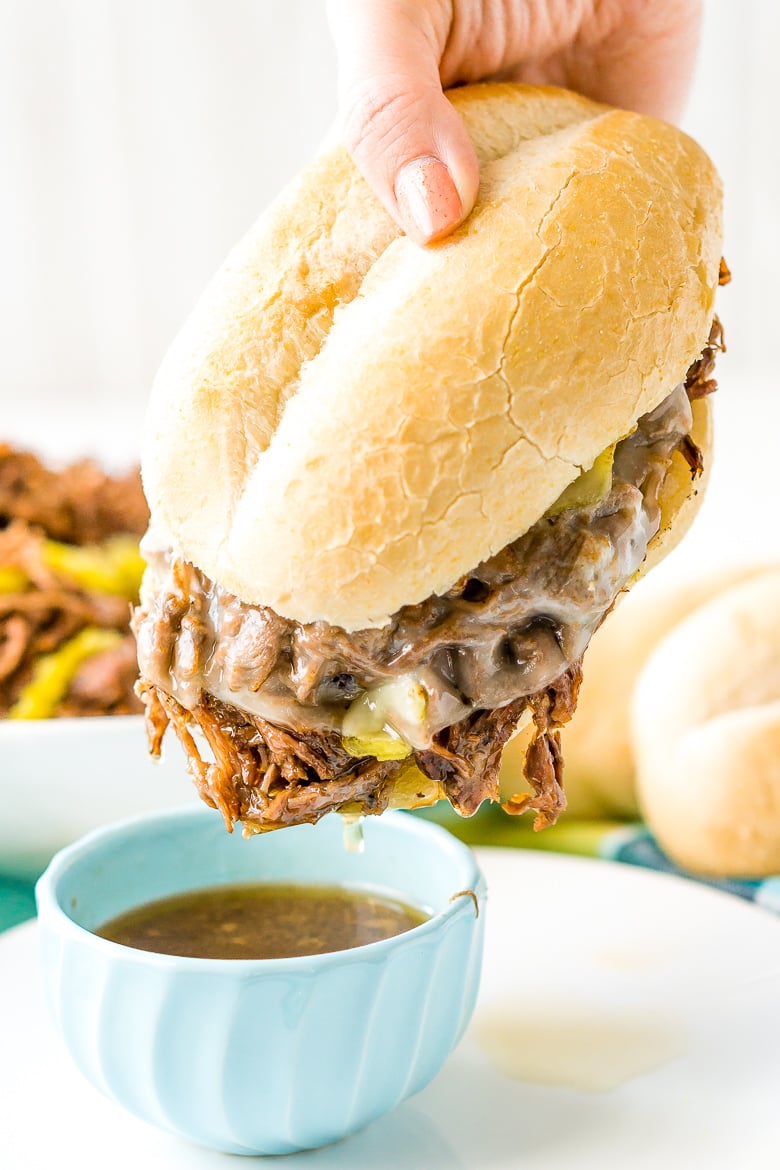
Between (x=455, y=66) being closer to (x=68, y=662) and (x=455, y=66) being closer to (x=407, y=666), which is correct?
(x=407, y=666)

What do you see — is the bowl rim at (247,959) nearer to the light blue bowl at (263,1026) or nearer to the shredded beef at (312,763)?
the light blue bowl at (263,1026)

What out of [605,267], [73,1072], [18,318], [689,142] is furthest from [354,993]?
[18,318]

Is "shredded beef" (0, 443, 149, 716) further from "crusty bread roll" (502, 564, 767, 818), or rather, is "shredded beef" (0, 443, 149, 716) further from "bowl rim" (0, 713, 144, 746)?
"crusty bread roll" (502, 564, 767, 818)

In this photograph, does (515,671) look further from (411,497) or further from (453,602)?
(411,497)

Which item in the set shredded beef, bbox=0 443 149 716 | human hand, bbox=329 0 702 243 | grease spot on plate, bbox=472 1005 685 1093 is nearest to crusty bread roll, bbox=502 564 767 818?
→ grease spot on plate, bbox=472 1005 685 1093

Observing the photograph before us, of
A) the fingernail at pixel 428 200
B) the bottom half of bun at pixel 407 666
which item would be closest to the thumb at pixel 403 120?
the fingernail at pixel 428 200

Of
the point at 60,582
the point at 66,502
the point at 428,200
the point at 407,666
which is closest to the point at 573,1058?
the point at 407,666
